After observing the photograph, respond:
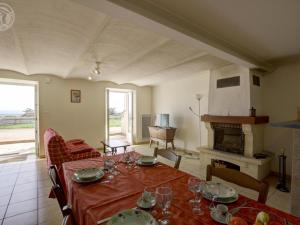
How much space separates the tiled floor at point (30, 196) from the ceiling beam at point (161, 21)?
2.25 m

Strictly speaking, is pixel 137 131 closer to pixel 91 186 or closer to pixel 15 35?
pixel 15 35

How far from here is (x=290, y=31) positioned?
6.40ft

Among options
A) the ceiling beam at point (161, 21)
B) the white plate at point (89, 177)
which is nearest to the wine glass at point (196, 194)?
the white plate at point (89, 177)

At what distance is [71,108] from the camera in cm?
497

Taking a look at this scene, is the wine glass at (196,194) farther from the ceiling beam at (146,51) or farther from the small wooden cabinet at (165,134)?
the small wooden cabinet at (165,134)

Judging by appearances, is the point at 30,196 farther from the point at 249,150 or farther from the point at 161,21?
the point at 249,150

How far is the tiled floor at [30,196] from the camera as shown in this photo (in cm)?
205

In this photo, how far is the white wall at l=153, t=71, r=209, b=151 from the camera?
4.64m

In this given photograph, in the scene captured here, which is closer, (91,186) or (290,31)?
(91,186)

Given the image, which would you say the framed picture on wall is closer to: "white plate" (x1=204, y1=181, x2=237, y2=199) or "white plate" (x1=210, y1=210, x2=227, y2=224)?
"white plate" (x1=204, y1=181, x2=237, y2=199)

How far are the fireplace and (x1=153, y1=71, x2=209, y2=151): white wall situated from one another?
0.91m

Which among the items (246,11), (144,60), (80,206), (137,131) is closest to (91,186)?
(80,206)

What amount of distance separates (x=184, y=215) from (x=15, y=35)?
2.81 meters

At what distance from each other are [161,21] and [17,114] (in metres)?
8.64
